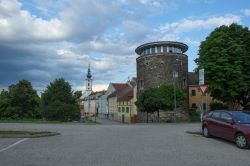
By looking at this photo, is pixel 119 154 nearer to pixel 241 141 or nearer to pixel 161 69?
pixel 241 141

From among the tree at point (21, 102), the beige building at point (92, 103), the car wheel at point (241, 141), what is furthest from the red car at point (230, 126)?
the beige building at point (92, 103)

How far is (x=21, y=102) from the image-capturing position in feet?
259

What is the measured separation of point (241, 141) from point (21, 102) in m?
68.0

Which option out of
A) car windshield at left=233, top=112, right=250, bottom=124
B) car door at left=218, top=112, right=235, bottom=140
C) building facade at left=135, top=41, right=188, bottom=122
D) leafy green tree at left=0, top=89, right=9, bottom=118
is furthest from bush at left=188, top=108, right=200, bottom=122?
car windshield at left=233, top=112, right=250, bottom=124

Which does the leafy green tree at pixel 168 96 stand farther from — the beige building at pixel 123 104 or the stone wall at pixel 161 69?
the beige building at pixel 123 104

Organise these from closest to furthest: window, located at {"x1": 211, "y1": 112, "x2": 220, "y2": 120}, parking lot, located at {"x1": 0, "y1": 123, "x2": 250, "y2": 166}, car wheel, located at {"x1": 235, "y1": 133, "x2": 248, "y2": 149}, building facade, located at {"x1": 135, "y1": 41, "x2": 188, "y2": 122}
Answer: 1. parking lot, located at {"x1": 0, "y1": 123, "x2": 250, "y2": 166}
2. car wheel, located at {"x1": 235, "y1": 133, "x2": 248, "y2": 149}
3. window, located at {"x1": 211, "y1": 112, "x2": 220, "y2": 120}
4. building facade, located at {"x1": 135, "y1": 41, "x2": 188, "y2": 122}

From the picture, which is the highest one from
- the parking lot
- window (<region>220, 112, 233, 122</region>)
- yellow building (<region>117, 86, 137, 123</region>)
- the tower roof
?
the tower roof

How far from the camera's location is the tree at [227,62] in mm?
50250

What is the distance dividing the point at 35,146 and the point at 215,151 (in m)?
6.95

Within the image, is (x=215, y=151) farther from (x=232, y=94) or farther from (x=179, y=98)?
(x=179, y=98)

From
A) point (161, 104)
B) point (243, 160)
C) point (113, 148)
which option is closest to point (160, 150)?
point (113, 148)

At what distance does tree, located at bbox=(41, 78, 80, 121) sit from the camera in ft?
211

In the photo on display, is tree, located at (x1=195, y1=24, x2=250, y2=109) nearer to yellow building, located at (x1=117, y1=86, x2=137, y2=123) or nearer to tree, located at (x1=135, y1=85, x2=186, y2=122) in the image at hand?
tree, located at (x1=135, y1=85, x2=186, y2=122)

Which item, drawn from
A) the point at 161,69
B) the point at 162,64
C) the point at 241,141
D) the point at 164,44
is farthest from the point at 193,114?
the point at 241,141
